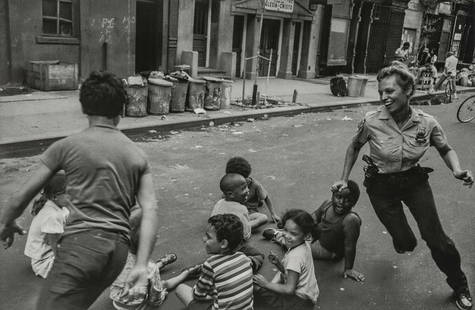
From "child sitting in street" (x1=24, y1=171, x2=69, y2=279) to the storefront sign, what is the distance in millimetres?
15798

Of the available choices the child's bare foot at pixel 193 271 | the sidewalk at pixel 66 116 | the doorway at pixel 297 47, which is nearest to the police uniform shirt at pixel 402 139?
the child's bare foot at pixel 193 271

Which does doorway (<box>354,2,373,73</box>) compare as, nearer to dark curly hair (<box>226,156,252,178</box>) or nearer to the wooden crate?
the wooden crate

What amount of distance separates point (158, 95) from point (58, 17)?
4413mm

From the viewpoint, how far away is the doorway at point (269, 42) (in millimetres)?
20016

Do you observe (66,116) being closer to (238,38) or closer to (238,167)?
(238,167)

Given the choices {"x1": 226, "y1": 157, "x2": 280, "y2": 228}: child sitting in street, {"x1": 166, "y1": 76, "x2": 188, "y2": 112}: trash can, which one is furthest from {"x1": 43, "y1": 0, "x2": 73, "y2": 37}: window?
{"x1": 226, "y1": 157, "x2": 280, "y2": 228}: child sitting in street

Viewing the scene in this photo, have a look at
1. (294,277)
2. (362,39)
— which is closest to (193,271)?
(294,277)

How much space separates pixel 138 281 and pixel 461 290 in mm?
2947

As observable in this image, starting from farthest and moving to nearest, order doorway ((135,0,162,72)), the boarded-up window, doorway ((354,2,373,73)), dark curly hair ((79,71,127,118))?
doorway ((354,2,373,73)) → the boarded-up window → doorway ((135,0,162,72)) → dark curly hair ((79,71,127,118))

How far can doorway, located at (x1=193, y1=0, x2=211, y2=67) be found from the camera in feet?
56.4

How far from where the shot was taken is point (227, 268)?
10.3 feet

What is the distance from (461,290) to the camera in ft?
13.2

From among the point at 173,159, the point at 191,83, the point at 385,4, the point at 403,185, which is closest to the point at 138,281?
the point at 403,185

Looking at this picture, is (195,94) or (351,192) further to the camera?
(195,94)
